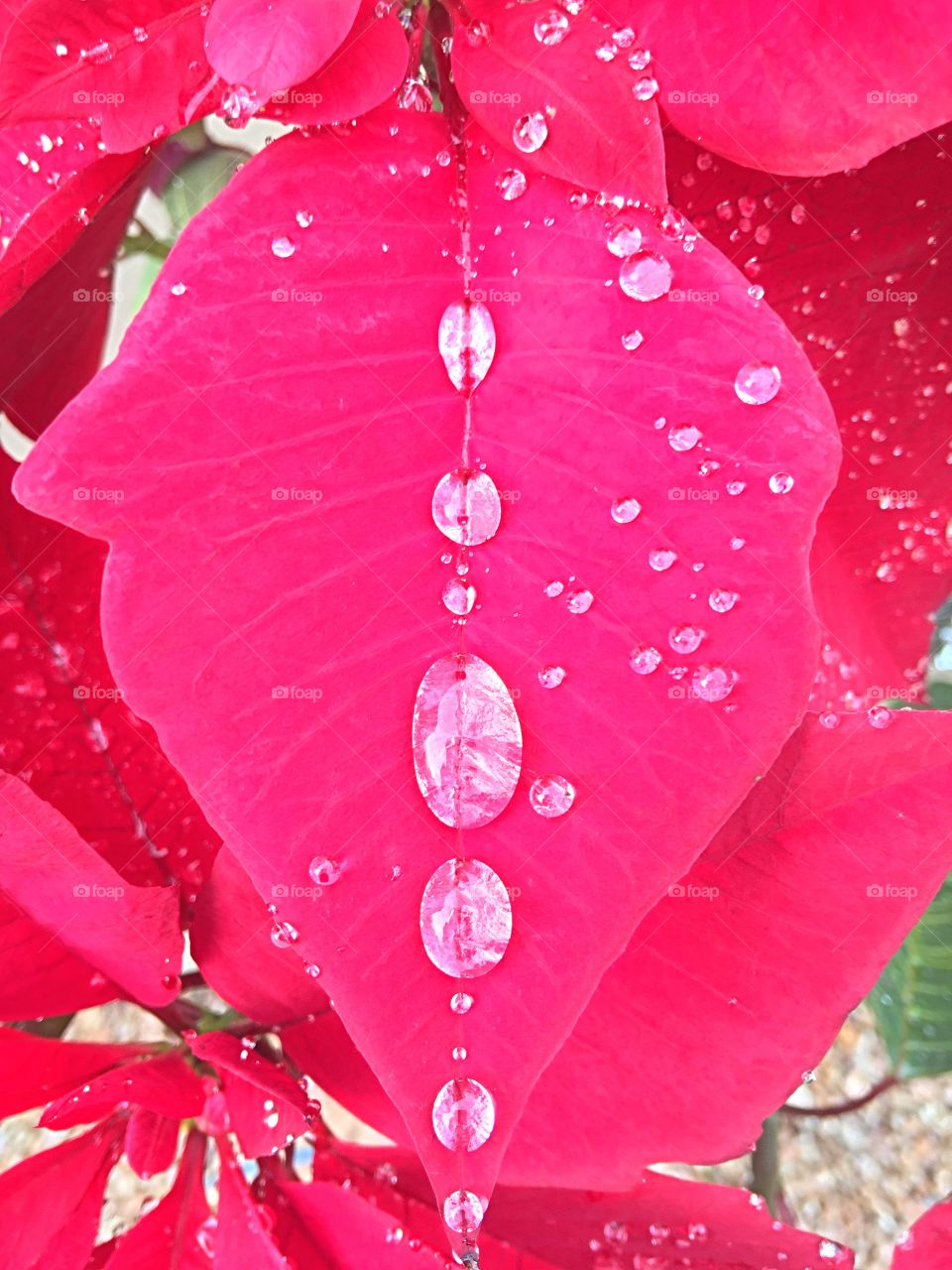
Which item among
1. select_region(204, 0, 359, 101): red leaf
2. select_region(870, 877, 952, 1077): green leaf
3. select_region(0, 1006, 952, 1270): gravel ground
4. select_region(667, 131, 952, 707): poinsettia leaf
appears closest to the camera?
select_region(204, 0, 359, 101): red leaf

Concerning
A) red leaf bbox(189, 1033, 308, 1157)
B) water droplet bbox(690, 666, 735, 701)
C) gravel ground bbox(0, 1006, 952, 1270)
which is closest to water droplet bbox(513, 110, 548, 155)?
water droplet bbox(690, 666, 735, 701)

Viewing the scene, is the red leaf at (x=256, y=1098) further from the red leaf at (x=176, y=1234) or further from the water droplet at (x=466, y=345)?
the water droplet at (x=466, y=345)

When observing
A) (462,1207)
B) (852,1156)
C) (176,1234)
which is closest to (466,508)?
(462,1207)

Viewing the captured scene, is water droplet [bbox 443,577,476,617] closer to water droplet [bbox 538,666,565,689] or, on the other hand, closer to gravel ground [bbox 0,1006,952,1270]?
water droplet [bbox 538,666,565,689]

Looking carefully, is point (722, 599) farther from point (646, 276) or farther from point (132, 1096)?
point (132, 1096)

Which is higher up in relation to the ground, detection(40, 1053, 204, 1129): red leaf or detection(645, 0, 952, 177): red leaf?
detection(645, 0, 952, 177): red leaf

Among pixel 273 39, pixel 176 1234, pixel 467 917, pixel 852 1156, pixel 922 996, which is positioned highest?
pixel 273 39

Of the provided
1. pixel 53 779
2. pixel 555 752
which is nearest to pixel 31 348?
pixel 53 779
